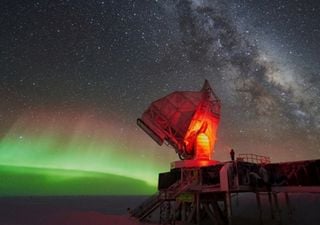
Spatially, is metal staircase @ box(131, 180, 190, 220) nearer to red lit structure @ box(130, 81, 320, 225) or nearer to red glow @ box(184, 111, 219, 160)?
red lit structure @ box(130, 81, 320, 225)

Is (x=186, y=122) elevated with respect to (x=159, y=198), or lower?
elevated

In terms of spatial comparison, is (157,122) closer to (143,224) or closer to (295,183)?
(143,224)

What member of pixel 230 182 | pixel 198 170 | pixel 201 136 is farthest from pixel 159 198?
pixel 230 182

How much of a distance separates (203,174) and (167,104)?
35.6 ft

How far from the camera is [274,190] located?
97.9ft

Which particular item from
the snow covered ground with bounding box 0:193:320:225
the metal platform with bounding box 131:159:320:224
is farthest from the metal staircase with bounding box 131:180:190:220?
the snow covered ground with bounding box 0:193:320:225

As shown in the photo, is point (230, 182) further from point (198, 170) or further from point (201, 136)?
point (201, 136)

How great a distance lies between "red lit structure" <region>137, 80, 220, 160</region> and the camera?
3734 cm

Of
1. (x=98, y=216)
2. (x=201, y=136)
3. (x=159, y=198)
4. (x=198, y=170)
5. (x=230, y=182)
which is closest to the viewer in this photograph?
(x=230, y=182)

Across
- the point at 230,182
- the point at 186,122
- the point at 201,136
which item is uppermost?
the point at 186,122

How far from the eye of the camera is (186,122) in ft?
122

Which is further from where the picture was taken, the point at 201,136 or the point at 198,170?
the point at 201,136

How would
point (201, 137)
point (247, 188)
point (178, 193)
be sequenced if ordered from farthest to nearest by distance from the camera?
point (201, 137) < point (178, 193) < point (247, 188)

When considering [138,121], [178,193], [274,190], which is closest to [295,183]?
[274,190]
